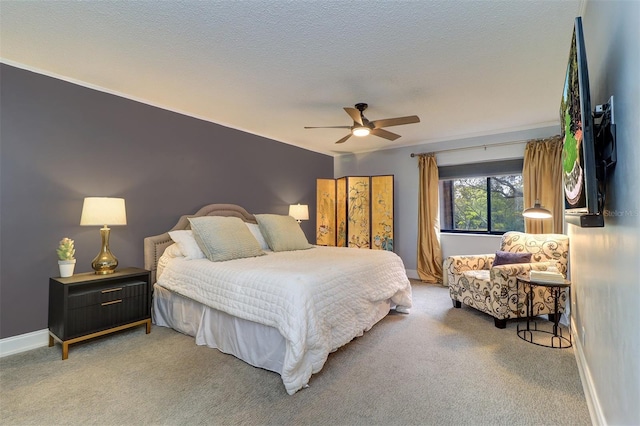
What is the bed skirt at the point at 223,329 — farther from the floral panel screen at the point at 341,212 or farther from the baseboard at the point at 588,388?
the floral panel screen at the point at 341,212

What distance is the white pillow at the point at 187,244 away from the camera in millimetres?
3137

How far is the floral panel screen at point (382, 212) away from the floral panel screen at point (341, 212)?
52 centimetres

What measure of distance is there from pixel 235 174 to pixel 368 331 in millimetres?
2819

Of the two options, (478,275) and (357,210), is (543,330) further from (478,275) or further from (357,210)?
(357,210)

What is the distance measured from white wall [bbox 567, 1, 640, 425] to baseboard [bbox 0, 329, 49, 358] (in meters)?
3.93

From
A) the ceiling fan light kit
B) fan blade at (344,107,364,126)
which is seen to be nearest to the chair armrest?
the ceiling fan light kit

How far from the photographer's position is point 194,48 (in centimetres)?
240

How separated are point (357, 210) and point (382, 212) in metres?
0.47

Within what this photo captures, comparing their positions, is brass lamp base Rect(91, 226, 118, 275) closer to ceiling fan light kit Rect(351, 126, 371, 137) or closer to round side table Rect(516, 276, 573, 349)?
ceiling fan light kit Rect(351, 126, 371, 137)

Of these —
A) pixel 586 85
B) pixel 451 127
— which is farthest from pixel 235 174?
pixel 586 85

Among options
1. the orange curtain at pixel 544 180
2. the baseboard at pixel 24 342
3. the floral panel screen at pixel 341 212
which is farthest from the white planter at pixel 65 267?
the orange curtain at pixel 544 180

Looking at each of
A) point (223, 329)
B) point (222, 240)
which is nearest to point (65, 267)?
point (222, 240)

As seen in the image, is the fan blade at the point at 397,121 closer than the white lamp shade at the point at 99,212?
No

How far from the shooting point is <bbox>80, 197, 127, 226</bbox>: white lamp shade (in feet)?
8.86
